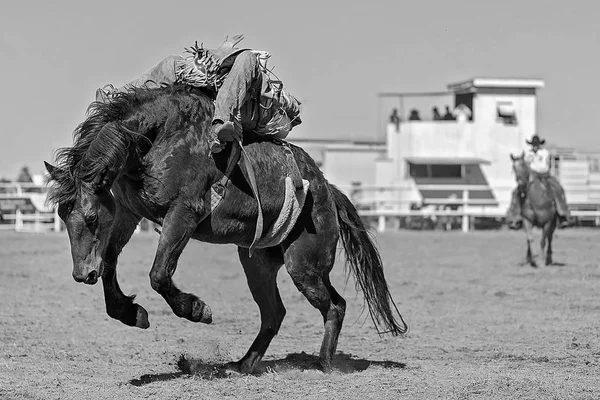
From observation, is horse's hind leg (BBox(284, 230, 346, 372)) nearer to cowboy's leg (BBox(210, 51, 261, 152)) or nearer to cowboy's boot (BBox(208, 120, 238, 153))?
cowboy's leg (BBox(210, 51, 261, 152))

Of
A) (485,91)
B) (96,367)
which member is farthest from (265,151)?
(485,91)

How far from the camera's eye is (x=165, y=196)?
637 centimetres

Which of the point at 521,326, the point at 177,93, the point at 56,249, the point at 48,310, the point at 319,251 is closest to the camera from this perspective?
the point at 177,93

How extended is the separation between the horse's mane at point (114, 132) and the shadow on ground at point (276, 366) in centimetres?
146

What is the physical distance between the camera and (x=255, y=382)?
268 inches

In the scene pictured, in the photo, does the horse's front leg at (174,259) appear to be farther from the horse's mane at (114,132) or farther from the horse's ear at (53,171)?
the horse's ear at (53,171)

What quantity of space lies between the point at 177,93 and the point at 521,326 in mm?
4874

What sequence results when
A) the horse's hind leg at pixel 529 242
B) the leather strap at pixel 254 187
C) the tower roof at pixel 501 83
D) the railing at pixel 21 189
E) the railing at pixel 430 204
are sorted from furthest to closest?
1. the tower roof at pixel 501 83
2. the railing at pixel 430 204
3. the railing at pixel 21 189
4. the horse's hind leg at pixel 529 242
5. the leather strap at pixel 254 187

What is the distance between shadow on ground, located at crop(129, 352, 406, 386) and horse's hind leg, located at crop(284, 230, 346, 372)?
215mm

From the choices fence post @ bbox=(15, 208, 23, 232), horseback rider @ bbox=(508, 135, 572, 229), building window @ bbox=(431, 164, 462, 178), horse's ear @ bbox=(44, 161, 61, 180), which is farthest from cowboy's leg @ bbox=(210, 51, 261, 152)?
building window @ bbox=(431, 164, 462, 178)

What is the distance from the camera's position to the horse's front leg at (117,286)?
21.4 feet

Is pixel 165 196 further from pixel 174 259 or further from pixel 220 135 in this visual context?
pixel 220 135

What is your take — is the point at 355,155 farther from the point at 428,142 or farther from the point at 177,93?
the point at 177,93

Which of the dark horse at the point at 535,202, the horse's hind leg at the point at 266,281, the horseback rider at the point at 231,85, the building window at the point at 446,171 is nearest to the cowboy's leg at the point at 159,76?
the horseback rider at the point at 231,85
